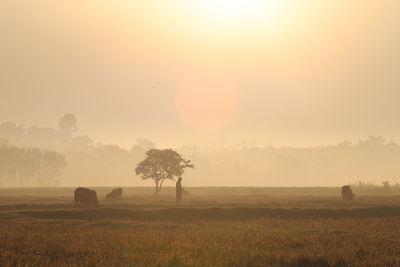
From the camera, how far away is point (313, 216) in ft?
113

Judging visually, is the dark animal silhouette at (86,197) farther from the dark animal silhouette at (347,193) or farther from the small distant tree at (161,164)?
the dark animal silhouette at (347,193)

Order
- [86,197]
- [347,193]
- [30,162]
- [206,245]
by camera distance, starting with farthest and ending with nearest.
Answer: [30,162]
[347,193]
[86,197]
[206,245]

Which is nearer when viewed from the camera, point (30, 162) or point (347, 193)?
point (347, 193)

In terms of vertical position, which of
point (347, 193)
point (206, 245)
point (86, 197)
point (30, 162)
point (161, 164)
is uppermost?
point (30, 162)

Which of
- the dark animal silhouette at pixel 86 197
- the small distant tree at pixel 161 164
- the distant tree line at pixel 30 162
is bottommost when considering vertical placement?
the dark animal silhouette at pixel 86 197

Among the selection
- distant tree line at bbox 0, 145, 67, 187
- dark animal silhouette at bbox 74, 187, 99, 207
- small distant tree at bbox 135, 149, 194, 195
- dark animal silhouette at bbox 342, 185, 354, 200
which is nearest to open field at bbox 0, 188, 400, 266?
dark animal silhouette at bbox 74, 187, 99, 207

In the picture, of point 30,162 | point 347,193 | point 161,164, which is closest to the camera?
point 347,193

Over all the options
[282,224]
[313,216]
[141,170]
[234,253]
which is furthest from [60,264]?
[141,170]

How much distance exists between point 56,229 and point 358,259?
16.8 m

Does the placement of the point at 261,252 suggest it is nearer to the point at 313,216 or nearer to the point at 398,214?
the point at 313,216

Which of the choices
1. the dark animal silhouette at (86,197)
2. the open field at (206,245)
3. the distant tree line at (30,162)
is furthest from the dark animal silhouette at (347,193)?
the distant tree line at (30,162)

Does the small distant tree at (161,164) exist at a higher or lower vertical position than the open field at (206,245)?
higher

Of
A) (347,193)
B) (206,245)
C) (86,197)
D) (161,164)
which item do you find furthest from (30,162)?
(206,245)

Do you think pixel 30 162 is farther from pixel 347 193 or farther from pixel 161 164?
pixel 347 193
